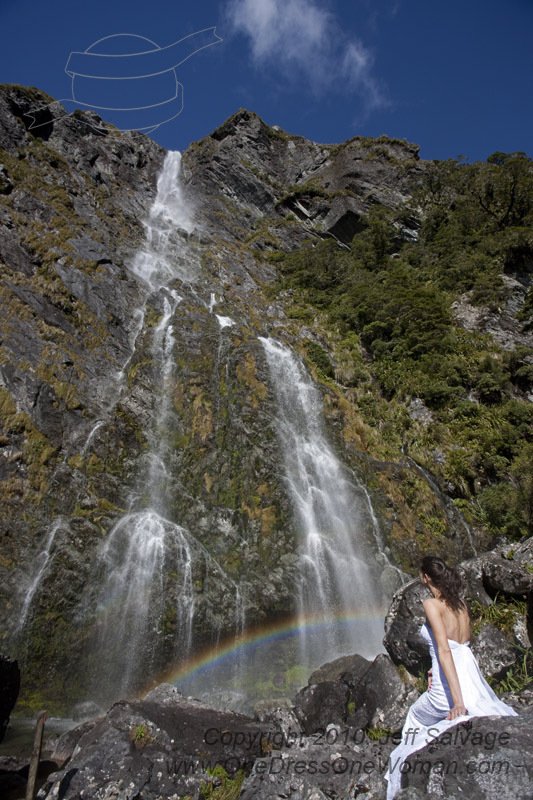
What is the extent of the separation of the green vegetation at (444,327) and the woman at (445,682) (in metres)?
10.1

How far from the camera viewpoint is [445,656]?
3.22 m

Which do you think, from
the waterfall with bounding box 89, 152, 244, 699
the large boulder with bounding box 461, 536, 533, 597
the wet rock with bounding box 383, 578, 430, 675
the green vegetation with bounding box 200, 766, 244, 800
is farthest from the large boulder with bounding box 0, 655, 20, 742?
the large boulder with bounding box 461, 536, 533, 597

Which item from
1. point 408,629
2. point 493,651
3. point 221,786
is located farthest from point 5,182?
point 493,651

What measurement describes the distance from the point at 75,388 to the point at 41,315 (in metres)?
3.70

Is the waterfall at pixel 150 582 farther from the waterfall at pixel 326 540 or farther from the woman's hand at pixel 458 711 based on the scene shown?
the woman's hand at pixel 458 711

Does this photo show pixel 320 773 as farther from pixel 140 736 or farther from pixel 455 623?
pixel 455 623

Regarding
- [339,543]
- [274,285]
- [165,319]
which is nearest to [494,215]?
[274,285]

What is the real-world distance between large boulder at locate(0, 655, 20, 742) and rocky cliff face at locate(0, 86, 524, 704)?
1.48 m

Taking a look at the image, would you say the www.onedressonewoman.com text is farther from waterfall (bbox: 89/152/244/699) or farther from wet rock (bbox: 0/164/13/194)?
wet rock (bbox: 0/164/13/194)

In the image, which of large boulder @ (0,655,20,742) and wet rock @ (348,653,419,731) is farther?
large boulder @ (0,655,20,742)

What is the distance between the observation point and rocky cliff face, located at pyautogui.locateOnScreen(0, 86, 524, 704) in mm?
10953

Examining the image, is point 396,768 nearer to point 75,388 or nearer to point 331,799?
point 331,799

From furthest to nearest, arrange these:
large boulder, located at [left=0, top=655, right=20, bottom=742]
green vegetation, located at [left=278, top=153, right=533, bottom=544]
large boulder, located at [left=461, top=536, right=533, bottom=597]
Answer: green vegetation, located at [left=278, top=153, right=533, bottom=544]
large boulder, located at [left=0, top=655, right=20, bottom=742]
large boulder, located at [left=461, top=536, right=533, bottom=597]

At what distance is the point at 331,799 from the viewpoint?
443cm
